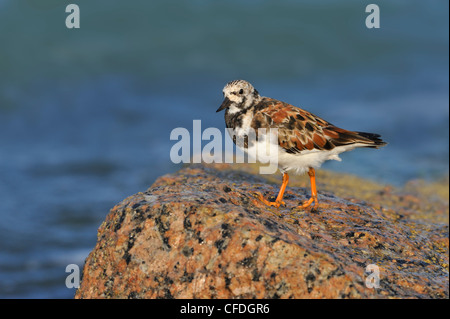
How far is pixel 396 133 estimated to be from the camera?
17.3 m

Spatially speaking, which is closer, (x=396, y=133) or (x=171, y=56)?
(x=396, y=133)

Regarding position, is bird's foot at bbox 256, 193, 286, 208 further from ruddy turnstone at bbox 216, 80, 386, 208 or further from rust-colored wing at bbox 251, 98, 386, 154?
rust-colored wing at bbox 251, 98, 386, 154

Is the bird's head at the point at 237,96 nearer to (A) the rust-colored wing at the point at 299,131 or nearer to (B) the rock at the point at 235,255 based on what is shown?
(A) the rust-colored wing at the point at 299,131

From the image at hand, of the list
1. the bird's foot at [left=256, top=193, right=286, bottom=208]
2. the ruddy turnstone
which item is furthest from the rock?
the ruddy turnstone

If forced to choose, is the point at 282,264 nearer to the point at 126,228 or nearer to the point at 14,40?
the point at 126,228

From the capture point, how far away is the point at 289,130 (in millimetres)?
6684

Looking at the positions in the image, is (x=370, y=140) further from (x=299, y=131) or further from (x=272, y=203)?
(x=272, y=203)

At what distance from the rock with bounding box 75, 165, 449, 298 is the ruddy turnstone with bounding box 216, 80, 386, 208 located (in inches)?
40.1

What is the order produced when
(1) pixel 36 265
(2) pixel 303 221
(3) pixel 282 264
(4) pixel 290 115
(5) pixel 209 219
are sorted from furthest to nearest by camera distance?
(1) pixel 36 265
(4) pixel 290 115
(2) pixel 303 221
(5) pixel 209 219
(3) pixel 282 264

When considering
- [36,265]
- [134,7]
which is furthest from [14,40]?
[36,265]

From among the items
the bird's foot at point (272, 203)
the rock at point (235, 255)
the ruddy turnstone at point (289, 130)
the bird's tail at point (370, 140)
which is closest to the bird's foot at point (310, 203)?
the ruddy turnstone at point (289, 130)

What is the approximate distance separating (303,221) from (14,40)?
18.8m

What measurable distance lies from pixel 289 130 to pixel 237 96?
2.76ft

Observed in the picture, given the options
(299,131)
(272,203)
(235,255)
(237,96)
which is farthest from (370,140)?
(235,255)
